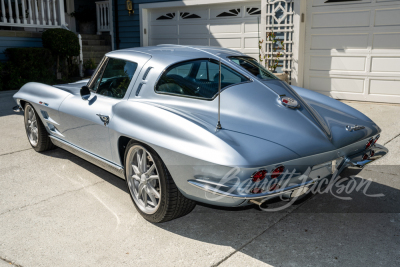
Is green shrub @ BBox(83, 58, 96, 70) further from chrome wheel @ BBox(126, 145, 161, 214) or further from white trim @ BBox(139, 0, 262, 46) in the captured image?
chrome wheel @ BBox(126, 145, 161, 214)

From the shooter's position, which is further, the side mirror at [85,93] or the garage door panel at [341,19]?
the garage door panel at [341,19]

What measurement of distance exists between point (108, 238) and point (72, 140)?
4.95 ft

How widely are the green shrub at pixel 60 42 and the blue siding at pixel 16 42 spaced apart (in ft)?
1.55

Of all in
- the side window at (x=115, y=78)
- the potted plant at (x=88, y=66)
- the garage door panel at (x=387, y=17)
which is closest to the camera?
the side window at (x=115, y=78)

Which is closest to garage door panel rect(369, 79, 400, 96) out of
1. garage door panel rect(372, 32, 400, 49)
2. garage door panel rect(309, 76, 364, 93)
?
→ garage door panel rect(309, 76, 364, 93)

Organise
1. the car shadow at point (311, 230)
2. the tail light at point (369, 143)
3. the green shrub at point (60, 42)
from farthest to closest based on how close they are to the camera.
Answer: the green shrub at point (60, 42), the tail light at point (369, 143), the car shadow at point (311, 230)

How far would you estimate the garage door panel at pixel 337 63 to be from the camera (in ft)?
27.3

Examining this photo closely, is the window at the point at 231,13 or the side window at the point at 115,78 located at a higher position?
the window at the point at 231,13

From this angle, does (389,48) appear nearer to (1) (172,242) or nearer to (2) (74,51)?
(1) (172,242)

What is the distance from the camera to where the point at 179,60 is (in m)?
3.22

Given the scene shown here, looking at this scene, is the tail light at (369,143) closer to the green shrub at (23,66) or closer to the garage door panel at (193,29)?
the garage door panel at (193,29)

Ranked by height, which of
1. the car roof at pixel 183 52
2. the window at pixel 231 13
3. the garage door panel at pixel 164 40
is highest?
the window at pixel 231 13

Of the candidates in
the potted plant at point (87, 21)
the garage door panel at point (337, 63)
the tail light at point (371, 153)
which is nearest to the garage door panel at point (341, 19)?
the garage door panel at point (337, 63)

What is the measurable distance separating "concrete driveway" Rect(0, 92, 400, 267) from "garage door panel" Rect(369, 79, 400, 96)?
4632 millimetres
